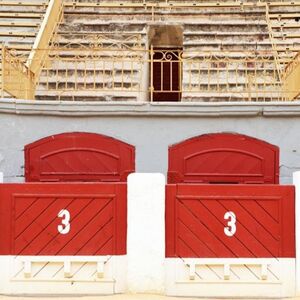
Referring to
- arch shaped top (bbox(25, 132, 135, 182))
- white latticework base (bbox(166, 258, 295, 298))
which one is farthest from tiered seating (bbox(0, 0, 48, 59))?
white latticework base (bbox(166, 258, 295, 298))

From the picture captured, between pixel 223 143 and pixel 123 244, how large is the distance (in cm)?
321

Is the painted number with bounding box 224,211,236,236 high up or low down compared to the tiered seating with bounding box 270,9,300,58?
down

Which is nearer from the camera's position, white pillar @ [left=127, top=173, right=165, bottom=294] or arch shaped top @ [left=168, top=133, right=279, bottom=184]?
white pillar @ [left=127, top=173, right=165, bottom=294]

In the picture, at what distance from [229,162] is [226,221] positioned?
270 cm

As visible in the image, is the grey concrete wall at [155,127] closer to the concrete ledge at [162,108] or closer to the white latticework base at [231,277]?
the concrete ledge at [162,108]

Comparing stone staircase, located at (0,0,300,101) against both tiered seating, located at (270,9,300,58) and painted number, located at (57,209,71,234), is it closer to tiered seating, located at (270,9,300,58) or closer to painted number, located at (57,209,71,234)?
tiered seating, located at (270,9,300,58)

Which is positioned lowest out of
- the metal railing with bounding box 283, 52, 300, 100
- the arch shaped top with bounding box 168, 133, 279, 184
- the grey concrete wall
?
the arch shaped top with bounding box 168, 133, 279, 184

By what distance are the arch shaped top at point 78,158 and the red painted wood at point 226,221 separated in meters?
2.70

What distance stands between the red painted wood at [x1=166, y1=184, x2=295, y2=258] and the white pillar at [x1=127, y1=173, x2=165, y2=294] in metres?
0.12

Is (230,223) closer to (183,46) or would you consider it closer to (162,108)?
(162,108)

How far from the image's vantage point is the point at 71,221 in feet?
24.8

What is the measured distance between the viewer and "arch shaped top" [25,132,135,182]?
1015 centimetres

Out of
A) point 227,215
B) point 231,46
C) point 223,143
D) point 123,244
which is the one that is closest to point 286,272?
point 227,215

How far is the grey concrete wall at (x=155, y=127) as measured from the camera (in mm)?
10141
